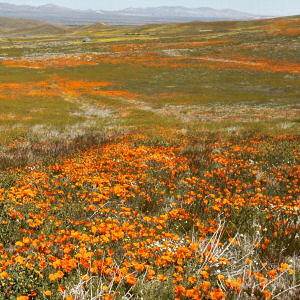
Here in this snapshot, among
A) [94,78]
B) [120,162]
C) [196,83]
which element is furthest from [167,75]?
A: [120,162]

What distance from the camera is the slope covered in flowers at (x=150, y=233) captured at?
11.7 ft

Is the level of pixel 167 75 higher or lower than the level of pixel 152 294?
higher

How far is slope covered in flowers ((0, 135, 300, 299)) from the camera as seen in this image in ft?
11.7

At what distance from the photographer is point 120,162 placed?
30.6 ft

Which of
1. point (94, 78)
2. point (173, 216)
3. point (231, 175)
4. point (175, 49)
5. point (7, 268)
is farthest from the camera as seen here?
point (175, 49)

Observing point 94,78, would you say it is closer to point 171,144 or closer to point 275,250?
point 171,144

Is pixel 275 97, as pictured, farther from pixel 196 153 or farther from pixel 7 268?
pixel 7 268

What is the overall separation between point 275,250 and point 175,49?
85072 millimetres

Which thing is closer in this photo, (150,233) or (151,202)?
(150,233)

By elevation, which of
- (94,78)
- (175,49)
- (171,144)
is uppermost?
(175,49)

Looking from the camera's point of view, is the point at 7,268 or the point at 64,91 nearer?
the point at 7,268

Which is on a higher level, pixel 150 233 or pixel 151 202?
pixel 150 233

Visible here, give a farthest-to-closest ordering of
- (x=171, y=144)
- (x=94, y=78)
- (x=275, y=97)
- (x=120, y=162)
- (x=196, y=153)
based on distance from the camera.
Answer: (x=94, y=78) < (x=275, y=97) < (x=171, y=144) < (x=196, y=153) < (x=120, y=162)

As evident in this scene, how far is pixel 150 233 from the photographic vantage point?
4805 mm
